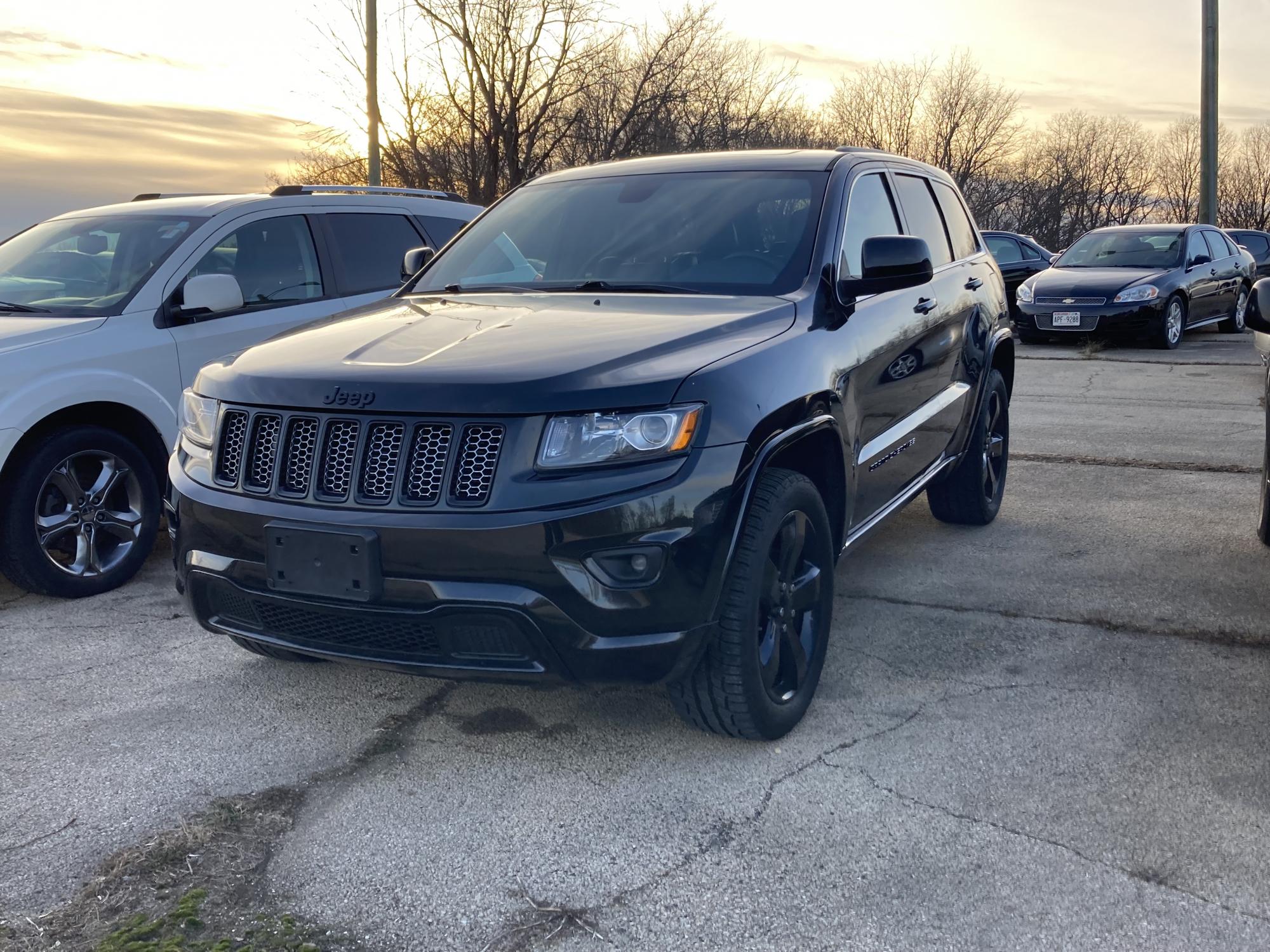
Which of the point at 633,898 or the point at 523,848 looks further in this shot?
the point at 523,848

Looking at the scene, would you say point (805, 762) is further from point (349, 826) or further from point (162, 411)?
point (162, 411)

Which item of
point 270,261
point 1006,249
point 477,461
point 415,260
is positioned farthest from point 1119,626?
point 1006,249

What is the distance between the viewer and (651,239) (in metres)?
4.30

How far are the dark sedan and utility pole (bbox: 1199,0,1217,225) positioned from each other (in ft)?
1.89

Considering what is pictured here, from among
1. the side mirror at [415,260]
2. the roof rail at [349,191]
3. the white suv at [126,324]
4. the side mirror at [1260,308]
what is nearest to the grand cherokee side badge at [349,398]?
the side mirror at [415,260]

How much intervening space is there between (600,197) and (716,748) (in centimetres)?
220

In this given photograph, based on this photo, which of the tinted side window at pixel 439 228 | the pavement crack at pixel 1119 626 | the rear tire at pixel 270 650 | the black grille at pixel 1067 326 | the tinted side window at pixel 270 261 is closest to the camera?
the rear tire at pixel 270 650

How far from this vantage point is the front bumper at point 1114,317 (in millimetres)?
15578

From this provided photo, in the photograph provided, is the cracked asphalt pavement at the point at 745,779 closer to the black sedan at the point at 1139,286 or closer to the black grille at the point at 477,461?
the black grille at the point at 477,461

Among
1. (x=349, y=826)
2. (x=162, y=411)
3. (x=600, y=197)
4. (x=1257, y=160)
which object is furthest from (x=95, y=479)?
(x=1257, y=160)

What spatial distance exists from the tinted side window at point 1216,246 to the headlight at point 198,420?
16.9 meters

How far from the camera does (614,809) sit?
123 inches

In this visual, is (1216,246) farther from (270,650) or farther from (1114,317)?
(270,650)

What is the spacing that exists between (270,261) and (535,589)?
152 inches
